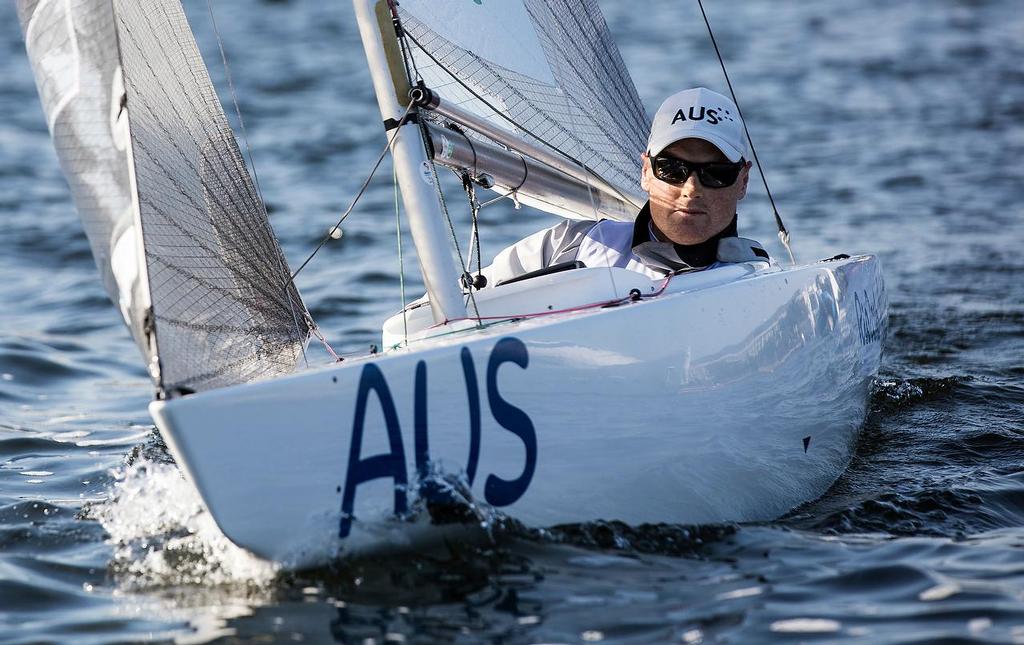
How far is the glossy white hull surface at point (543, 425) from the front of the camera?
8.37ft

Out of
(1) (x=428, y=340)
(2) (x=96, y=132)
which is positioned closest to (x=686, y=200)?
(1) (x=428, y=340)

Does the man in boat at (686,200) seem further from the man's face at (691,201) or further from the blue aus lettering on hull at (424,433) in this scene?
the blue aus lettering on hull at (424,433)

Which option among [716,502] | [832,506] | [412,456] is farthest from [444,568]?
[832,506]

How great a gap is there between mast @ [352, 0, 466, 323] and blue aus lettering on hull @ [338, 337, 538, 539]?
51 centimetres

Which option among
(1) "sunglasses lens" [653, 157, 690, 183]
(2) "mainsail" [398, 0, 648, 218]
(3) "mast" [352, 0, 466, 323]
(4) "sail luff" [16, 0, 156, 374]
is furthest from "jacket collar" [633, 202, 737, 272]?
(4) "sail luff" [16, 0, 156, 374]

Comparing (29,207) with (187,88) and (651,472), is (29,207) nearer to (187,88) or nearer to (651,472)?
(187,88)

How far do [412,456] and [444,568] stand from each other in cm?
31

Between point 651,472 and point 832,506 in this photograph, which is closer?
point 651,472

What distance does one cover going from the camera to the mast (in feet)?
10.7

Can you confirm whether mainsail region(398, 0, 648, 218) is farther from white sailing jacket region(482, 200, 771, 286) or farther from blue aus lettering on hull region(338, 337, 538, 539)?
blue aus lettering on hull region(338, 337, 538, 539)

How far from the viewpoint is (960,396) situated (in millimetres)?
4816

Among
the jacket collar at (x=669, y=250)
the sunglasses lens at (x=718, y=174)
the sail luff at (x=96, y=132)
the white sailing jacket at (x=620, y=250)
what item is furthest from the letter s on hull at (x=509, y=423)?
the sunglasses lens at (x=718, y=174)

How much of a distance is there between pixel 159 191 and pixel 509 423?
0.89m

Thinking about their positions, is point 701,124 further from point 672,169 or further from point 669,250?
point 669,250
